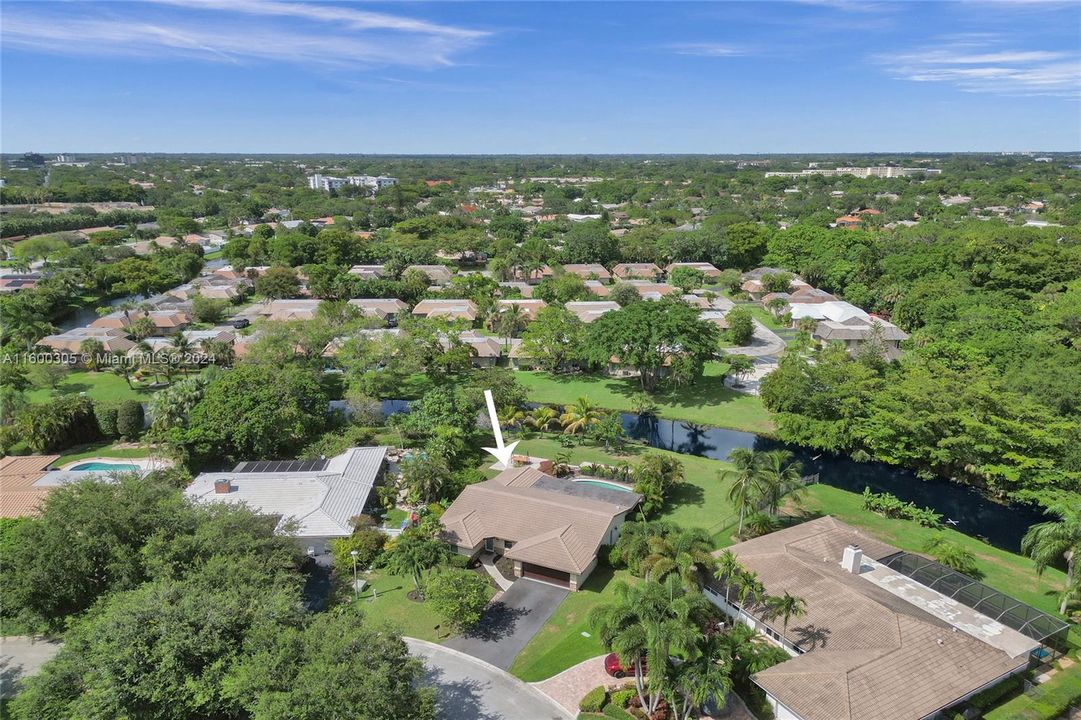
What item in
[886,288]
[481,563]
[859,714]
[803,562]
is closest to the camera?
[859,714]

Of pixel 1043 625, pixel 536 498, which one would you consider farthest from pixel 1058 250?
pixel 536 498

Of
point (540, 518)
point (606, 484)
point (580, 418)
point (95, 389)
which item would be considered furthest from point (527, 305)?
point (540, 518)

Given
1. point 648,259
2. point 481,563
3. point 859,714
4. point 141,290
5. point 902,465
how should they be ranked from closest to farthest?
point 859,714 → point 481,563 → point 902,465 → point 141,290 → point 648,259

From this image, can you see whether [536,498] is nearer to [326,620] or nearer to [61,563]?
[326,620]

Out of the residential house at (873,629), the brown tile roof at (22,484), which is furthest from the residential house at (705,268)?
the brown tile roof at (22,484)

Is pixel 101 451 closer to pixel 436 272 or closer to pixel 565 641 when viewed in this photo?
pixel 565 641

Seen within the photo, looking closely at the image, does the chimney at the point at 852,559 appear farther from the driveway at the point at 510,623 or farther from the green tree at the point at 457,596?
the green tree at the point at 457,596

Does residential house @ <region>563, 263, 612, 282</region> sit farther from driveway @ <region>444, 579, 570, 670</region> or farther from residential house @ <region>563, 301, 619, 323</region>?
driveway @ <region>444, 579, 570, 670</region>
